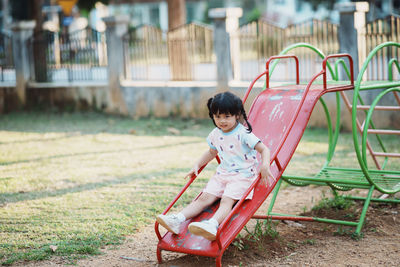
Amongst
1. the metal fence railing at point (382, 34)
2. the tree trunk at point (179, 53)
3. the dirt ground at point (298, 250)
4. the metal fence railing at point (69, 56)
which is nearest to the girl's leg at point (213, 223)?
the dirt ground at point (298, 250)

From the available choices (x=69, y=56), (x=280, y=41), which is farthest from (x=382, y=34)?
(x=69, y=56)

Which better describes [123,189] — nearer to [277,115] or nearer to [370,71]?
[277,115]

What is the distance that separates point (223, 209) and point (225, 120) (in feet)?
2.13

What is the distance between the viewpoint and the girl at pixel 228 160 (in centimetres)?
391

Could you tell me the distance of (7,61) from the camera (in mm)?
13047

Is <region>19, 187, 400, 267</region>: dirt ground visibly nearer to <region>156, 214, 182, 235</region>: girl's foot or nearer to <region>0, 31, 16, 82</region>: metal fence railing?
<region>156, 214, 182, 235</region>: girl's foot

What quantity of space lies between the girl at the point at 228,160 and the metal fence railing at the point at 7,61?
32.9 feet

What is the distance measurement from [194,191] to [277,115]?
5.32ft

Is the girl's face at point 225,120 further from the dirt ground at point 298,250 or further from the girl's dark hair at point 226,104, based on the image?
the dirt ground at point 298,250

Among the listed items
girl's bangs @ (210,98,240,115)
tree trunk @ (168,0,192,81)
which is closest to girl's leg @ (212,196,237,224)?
girl's bangs @ (210,98,240,115)

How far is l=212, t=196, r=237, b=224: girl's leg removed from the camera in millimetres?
3844

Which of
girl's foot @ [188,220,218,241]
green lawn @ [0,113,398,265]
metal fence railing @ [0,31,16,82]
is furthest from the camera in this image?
metal fence railing @ [0,31,16,82]

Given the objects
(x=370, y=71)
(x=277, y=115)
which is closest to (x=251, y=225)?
(x=277, y=115)

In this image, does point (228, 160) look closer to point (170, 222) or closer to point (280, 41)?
point (170, 222)
